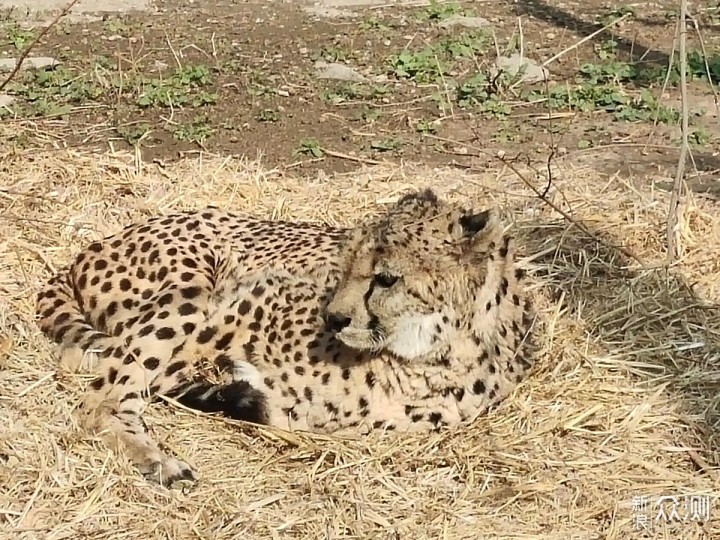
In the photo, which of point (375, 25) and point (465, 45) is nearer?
point (465, 45)

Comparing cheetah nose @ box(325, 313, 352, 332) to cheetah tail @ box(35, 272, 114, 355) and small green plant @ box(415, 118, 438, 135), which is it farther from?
small green plant @ box(415, 118, 438, 135)

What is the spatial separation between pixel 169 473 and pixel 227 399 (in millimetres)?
352

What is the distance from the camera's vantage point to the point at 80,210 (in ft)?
16.2

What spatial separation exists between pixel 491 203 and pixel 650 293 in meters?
0.94

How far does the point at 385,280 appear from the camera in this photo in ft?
11.3

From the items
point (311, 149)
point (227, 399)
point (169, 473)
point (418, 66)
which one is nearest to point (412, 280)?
point (227, 399)

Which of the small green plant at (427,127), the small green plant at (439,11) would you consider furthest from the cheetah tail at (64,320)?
the small green plant at (439,11)

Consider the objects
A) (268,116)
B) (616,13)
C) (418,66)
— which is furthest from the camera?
(616,13)

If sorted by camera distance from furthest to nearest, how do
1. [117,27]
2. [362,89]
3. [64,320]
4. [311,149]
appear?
[117,27]
[362,89]
[311,149]
[64,320]

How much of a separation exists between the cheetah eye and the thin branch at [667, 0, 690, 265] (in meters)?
1.37

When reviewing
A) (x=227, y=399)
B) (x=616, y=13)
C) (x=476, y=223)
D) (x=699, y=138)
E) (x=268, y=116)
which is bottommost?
(x=616, y=13)

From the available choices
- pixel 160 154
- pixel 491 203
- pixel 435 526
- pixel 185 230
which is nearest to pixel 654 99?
pixel 491 203

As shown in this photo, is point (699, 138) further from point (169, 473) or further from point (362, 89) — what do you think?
point (169, 473)

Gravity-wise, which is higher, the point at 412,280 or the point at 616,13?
the point at 412,280
